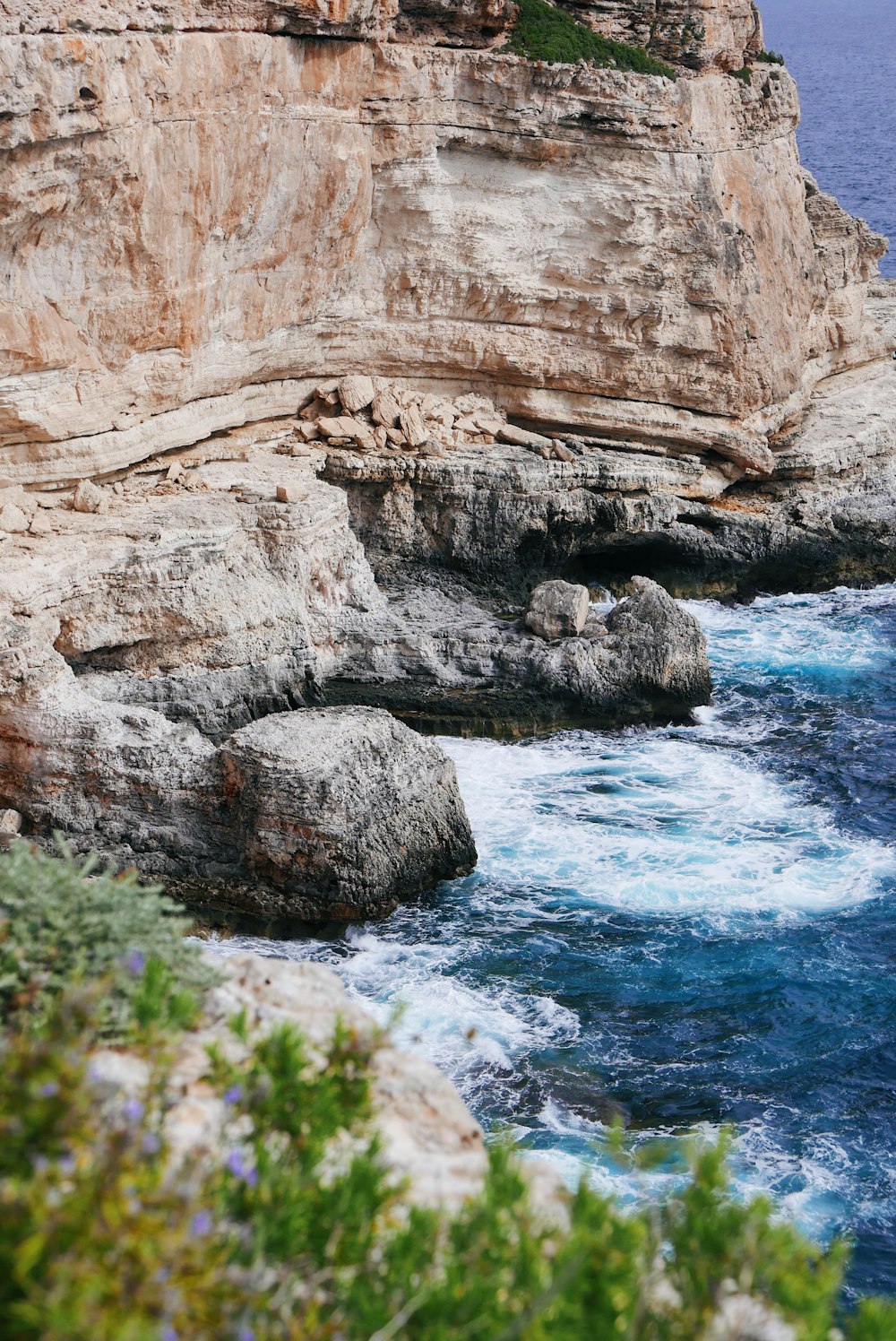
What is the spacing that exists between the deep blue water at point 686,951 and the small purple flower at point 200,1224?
7164 mm

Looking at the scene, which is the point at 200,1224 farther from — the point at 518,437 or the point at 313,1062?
the point at 518,437

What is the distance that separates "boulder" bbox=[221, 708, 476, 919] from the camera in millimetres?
17797

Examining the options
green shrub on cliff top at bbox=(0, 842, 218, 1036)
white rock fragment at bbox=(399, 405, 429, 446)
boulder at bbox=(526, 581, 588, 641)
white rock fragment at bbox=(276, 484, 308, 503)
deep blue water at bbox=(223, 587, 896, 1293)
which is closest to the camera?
green shrub on cliff top at bbox=(0, 842, 218, 1036)

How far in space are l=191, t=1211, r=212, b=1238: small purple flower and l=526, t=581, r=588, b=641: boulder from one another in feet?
62.4

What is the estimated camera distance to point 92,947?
771 cm

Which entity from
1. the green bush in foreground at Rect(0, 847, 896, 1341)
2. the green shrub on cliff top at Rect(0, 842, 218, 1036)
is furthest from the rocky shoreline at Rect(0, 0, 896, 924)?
the green bush in foreground at Rect(0, 847, 896, 1341)

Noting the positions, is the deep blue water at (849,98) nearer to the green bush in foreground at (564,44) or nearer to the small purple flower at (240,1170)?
the green bush in foreground at (564,44)

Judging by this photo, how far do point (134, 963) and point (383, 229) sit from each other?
896 inches

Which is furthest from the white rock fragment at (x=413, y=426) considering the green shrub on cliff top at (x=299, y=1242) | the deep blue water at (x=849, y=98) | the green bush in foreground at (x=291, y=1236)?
the deep blue water at (x=849, y=98)

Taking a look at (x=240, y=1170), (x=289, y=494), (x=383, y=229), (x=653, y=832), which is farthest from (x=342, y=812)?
(x=383, y=229)

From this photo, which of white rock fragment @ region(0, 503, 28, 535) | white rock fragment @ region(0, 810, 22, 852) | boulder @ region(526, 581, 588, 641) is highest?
white rock fragment @ region(0, 503, 28, 535)

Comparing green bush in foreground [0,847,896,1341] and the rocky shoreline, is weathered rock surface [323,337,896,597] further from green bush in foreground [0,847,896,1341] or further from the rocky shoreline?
green bush in foreground [0,847,896,1341]

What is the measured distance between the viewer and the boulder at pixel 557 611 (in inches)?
958

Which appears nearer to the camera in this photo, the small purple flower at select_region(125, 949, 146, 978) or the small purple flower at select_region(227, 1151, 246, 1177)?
the small purple flower at select_region(227, 1151, 246, 1177)
